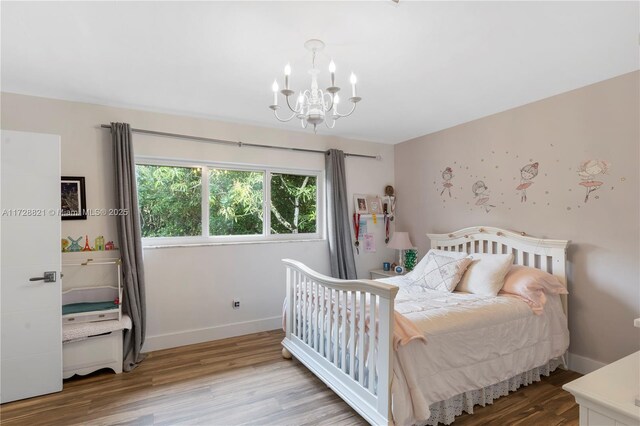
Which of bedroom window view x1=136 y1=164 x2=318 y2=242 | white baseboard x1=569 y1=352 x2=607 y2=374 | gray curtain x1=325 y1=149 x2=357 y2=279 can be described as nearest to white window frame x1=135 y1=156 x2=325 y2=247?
bedroom window view x1=136 y1=164 x2=318 y2=242

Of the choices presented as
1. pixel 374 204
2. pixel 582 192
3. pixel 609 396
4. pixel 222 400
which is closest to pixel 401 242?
pixel 374 204

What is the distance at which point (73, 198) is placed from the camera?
2879 millimetres

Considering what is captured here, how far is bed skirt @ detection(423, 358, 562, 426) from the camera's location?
6.63ft

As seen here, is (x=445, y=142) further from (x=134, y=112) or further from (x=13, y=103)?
(x=13, y=103)

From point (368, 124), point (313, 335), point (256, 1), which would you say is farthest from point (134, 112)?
point (313, 335)

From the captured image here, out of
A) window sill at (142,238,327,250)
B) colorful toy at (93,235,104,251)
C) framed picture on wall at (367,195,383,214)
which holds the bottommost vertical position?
window sill at (142,238,327,250)

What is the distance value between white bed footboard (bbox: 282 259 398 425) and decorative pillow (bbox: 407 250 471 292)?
907mm

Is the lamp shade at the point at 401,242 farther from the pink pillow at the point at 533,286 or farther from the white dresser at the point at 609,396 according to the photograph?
the white dresser at the point at 609,396

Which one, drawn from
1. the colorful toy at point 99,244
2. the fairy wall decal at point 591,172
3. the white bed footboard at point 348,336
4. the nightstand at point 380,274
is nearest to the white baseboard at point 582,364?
the fairy wall decal at point 591,172

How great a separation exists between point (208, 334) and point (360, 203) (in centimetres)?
239

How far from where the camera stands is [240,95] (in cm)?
286

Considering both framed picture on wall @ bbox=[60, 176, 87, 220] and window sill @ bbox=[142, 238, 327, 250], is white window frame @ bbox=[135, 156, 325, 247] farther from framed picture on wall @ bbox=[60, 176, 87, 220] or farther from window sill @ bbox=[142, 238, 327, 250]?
framed picture on wall @ bbox=[60, 176, 87, 220]

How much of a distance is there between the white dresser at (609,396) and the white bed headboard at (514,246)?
6.00 feet

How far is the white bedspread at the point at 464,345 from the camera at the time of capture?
6.02 feet
